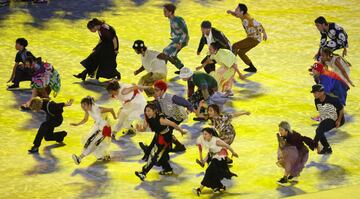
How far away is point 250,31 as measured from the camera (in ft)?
72.9

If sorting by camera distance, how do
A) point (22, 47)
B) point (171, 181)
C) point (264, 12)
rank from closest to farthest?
1. point (171, 181)
2. point (22, 47)
3. point (264, 12)

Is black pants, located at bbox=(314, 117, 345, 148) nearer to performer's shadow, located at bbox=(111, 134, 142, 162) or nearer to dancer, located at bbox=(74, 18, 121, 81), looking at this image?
performer's shadow, located at bbox=(111, 134, 142, 162)

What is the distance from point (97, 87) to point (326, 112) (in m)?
6.05

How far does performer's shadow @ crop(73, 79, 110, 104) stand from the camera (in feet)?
66.5

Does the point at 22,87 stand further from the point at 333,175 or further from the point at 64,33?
the point at 333,175

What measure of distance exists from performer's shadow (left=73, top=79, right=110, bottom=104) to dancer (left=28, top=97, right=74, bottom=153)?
115 inches

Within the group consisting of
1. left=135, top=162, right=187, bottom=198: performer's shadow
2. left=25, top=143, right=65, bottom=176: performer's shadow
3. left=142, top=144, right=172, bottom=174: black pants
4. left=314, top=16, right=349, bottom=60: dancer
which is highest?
left=314, top=16, right=349, bottom=60: dancer

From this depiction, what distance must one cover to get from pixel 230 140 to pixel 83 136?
125 inches

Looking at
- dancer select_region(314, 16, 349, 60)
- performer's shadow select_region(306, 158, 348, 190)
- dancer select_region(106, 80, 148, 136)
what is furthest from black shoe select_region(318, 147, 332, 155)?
dancer select_region(314, 16, 349, 60)

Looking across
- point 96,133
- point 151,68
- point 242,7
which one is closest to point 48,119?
point 96,133

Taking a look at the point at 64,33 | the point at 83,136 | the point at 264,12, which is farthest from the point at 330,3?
the point at 83,136

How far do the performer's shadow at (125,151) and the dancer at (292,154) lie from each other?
9.05 feet

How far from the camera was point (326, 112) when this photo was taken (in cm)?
1695

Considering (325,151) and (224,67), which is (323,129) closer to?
(325,151)
